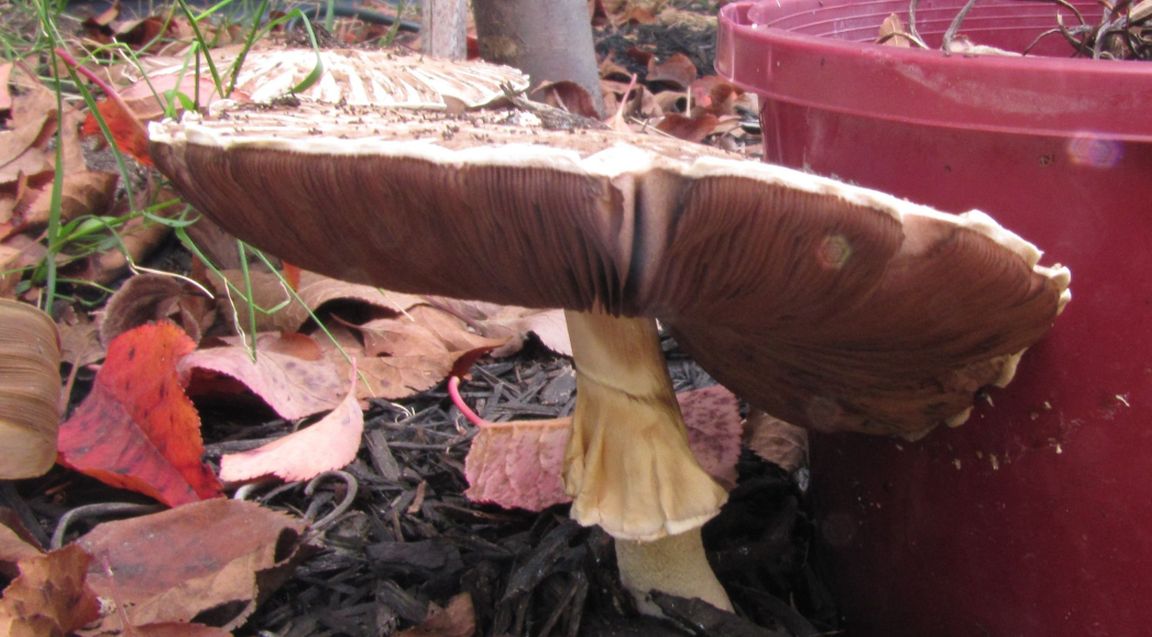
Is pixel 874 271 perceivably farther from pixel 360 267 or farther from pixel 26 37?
pixel 26 37

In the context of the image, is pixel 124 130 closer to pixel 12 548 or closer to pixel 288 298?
pixel 288 298

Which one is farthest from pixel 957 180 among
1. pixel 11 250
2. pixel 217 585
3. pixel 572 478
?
pixel 11 250

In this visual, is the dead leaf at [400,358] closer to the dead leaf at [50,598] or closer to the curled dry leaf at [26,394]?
the curled dry leaf at [26,394]

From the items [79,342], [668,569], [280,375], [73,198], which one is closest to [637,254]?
[668,569]

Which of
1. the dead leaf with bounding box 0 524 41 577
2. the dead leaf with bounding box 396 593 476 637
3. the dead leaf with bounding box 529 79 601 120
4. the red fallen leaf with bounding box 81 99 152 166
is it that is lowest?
the dead leaf with bounding box 396 593 476 637

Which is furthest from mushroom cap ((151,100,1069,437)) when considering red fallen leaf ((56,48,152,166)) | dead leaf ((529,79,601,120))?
dead leaf ((529,79,601,120))

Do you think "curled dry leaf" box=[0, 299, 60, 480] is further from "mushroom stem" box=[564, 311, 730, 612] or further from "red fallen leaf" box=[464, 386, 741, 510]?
"mushroom stem" box=[564, 311, 730, 612]
